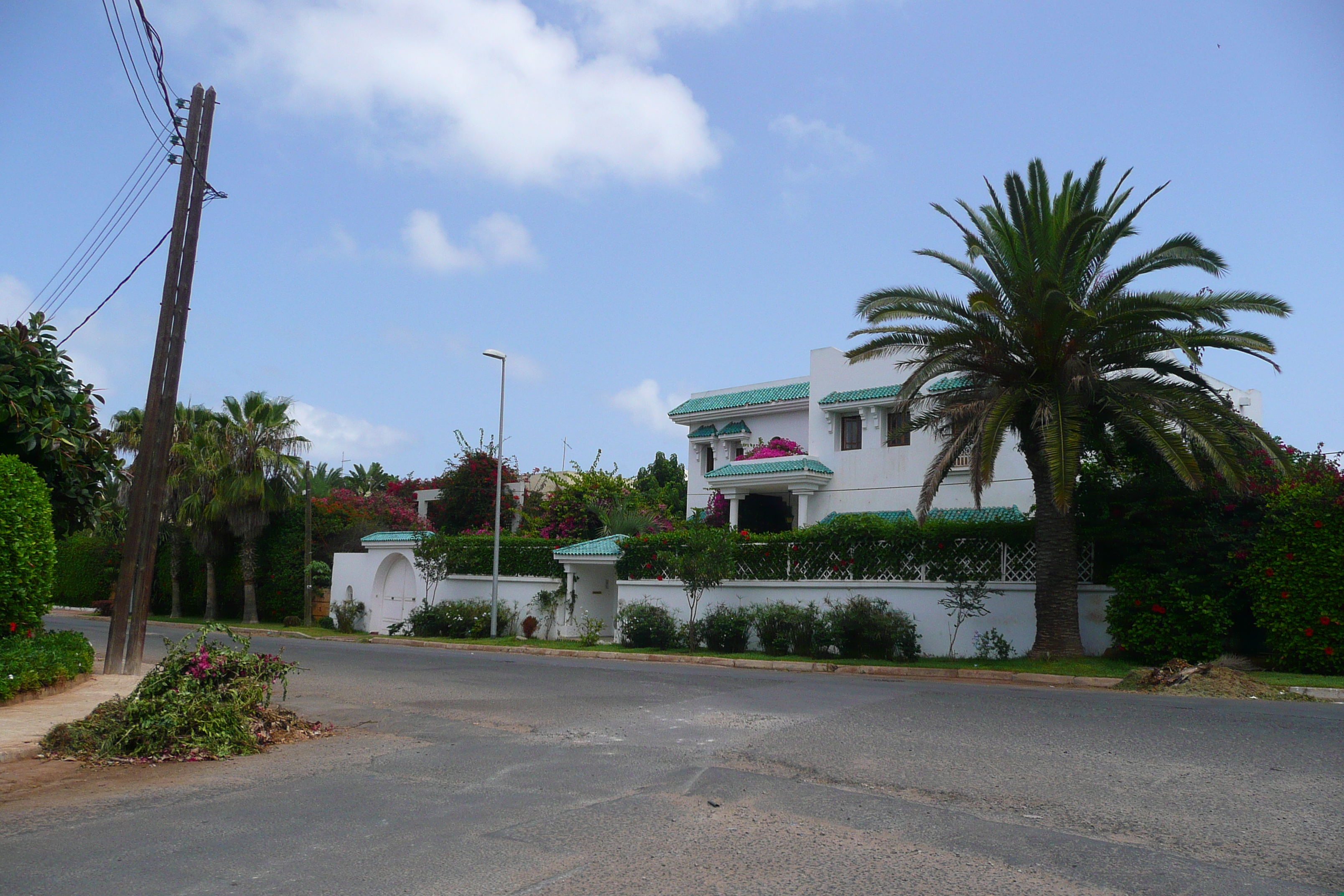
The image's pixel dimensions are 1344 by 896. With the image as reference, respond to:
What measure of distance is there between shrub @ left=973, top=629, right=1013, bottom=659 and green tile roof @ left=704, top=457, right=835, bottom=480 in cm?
1140

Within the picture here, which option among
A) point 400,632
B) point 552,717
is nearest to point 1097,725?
point 552,717

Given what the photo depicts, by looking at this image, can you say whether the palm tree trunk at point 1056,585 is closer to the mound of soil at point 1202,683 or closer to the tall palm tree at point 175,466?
the mound of soil at point 1202,683

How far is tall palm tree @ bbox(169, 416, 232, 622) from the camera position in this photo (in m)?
35.8

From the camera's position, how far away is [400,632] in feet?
108

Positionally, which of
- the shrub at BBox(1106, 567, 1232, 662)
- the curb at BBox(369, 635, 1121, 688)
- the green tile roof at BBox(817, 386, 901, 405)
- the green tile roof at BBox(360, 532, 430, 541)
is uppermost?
the green tile roof at BBox(817, 386, 901, 405)

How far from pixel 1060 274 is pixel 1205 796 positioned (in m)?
12.5

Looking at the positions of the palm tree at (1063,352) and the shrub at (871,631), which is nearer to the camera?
the palm tree at (1063,352)

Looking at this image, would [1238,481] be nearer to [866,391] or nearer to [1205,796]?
[1205,796]

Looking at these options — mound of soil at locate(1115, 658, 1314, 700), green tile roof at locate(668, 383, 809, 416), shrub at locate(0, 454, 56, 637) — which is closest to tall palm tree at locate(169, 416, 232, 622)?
green tile roof at locate(668, 383, 809, 416)

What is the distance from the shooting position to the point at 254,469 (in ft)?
118

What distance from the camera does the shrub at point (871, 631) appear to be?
68.0 ft

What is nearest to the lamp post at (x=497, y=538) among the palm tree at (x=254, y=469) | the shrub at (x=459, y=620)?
the shrub at (x=459, y=620)

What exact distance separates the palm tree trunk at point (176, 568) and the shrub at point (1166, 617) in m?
35.9

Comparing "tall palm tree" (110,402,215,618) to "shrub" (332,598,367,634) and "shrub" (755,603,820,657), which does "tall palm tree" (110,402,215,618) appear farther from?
"shrub" (755,603,820,657)
